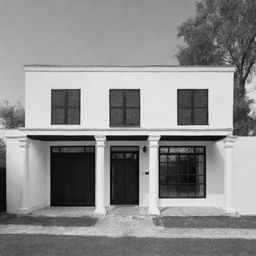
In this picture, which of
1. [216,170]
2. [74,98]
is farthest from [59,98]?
[216,170]

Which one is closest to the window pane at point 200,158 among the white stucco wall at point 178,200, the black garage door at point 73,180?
the white stucco wall at point 178,200

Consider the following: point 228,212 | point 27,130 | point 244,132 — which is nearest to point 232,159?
point 228,212

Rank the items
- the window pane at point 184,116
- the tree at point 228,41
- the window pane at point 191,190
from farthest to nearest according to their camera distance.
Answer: the tree at point 228,41 → the window pane at point 191,190 → the window pane at point 184,116

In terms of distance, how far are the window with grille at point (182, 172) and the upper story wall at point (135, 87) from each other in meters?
1.65

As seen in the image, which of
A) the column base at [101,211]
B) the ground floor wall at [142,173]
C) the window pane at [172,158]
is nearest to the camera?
the column base at [101,211]

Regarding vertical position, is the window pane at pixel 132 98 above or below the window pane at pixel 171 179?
above

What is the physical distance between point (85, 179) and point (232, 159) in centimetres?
647

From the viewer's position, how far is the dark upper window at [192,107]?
1485 cm

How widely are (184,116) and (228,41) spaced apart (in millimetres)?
12318

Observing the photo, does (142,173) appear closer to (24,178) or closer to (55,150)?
(55,150)

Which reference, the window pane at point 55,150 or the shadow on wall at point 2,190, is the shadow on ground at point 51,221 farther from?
the window pane at point 55,150

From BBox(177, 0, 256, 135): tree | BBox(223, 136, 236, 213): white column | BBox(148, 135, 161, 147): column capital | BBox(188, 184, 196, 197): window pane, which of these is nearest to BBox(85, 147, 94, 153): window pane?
BBox(148, 135, 161, 147): column capital

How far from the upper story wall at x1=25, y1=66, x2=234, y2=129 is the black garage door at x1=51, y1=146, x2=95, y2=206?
189 centimetres

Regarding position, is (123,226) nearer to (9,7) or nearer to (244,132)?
(244,132)
